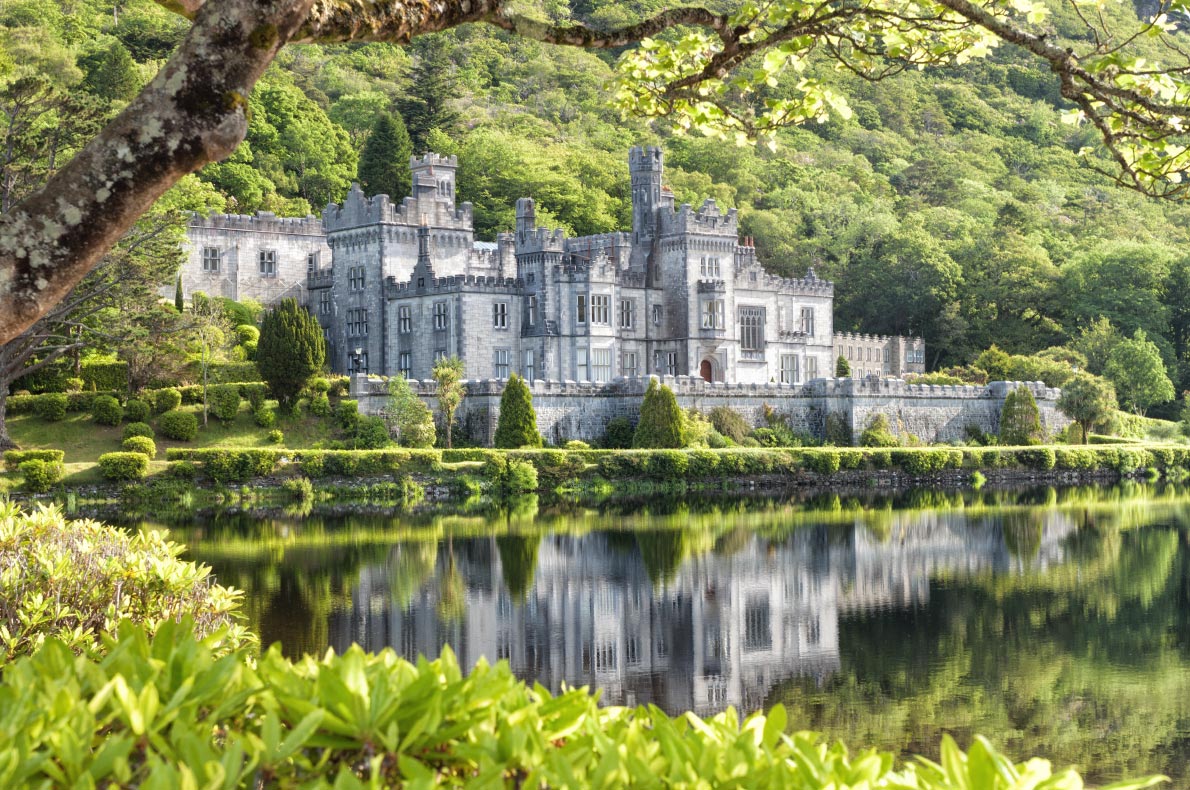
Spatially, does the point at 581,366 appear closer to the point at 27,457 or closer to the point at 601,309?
the point at 601,309

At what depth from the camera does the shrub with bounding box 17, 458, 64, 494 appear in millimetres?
35406

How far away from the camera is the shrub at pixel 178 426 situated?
4209cm

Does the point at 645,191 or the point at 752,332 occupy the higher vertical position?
the point at 645,191

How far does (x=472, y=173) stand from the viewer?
268 ft

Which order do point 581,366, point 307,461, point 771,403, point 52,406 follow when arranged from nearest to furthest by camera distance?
point 307,461 < point 52,406 < point 771,403 < point 581,366

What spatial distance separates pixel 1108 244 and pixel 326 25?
84.4 m

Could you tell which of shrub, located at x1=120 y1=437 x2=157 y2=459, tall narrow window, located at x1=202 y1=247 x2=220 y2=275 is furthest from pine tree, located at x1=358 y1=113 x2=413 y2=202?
shrub, located at x1=120 y1=437 x2=157 y2=459

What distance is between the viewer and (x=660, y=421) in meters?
46.3

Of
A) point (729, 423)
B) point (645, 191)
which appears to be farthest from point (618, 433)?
point (645, 191)

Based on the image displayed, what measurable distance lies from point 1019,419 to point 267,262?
32576 millimetres

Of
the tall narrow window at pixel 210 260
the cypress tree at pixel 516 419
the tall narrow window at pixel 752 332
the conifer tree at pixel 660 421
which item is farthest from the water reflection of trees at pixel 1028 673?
the tall narrow window at pixel 210 260

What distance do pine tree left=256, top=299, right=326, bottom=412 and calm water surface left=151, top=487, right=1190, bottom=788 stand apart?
11.5m

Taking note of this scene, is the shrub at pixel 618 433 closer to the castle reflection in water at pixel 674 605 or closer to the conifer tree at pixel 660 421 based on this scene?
the conifer tree at pixel 660 421

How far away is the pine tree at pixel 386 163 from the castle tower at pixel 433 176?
50.1 feet
